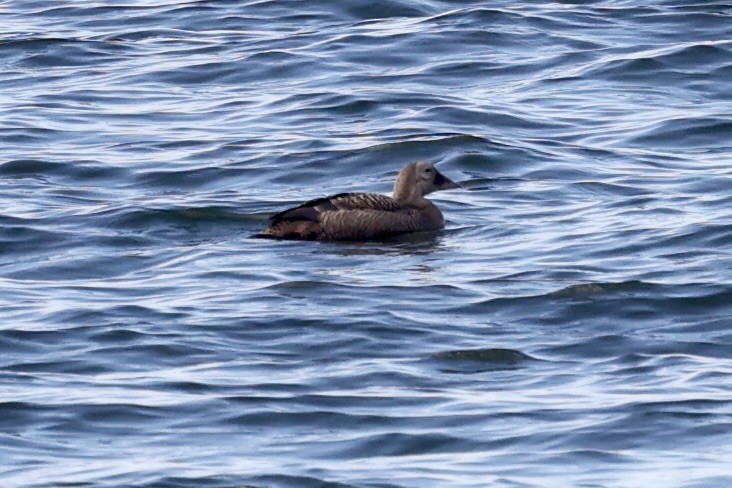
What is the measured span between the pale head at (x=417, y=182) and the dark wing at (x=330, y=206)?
1.50ft

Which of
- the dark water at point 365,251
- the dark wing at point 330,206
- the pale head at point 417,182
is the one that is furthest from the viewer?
the pale head at point 417,182

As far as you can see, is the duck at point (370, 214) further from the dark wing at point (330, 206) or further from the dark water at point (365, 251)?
the dark water at point (365, 251)

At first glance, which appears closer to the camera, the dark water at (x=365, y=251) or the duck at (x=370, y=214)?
the dark water at (x=365, y=251)

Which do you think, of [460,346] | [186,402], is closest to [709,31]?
[460,346]

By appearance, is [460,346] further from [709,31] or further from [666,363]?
[709,31]

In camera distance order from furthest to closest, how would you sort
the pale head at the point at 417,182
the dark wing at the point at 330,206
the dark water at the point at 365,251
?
the pale head at the point at 417,182
the dark wing at the point at 330,206
the dark water at the point at 365,251

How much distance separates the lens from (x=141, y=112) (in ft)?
62.2

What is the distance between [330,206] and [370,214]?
0.41 metres

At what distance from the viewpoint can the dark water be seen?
361 inches

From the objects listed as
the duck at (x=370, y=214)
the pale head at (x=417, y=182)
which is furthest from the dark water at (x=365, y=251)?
the pale head at (x=417, y=182)

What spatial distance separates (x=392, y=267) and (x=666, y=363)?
128 inches

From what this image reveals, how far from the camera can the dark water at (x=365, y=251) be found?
30.1ft

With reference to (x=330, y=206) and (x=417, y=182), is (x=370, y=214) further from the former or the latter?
(x=417, y=182)

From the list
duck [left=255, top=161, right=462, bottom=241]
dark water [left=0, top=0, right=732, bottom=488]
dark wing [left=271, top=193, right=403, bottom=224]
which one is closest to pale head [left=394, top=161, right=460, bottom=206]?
duck [left=255, top=161, right=462, bottom=241]
